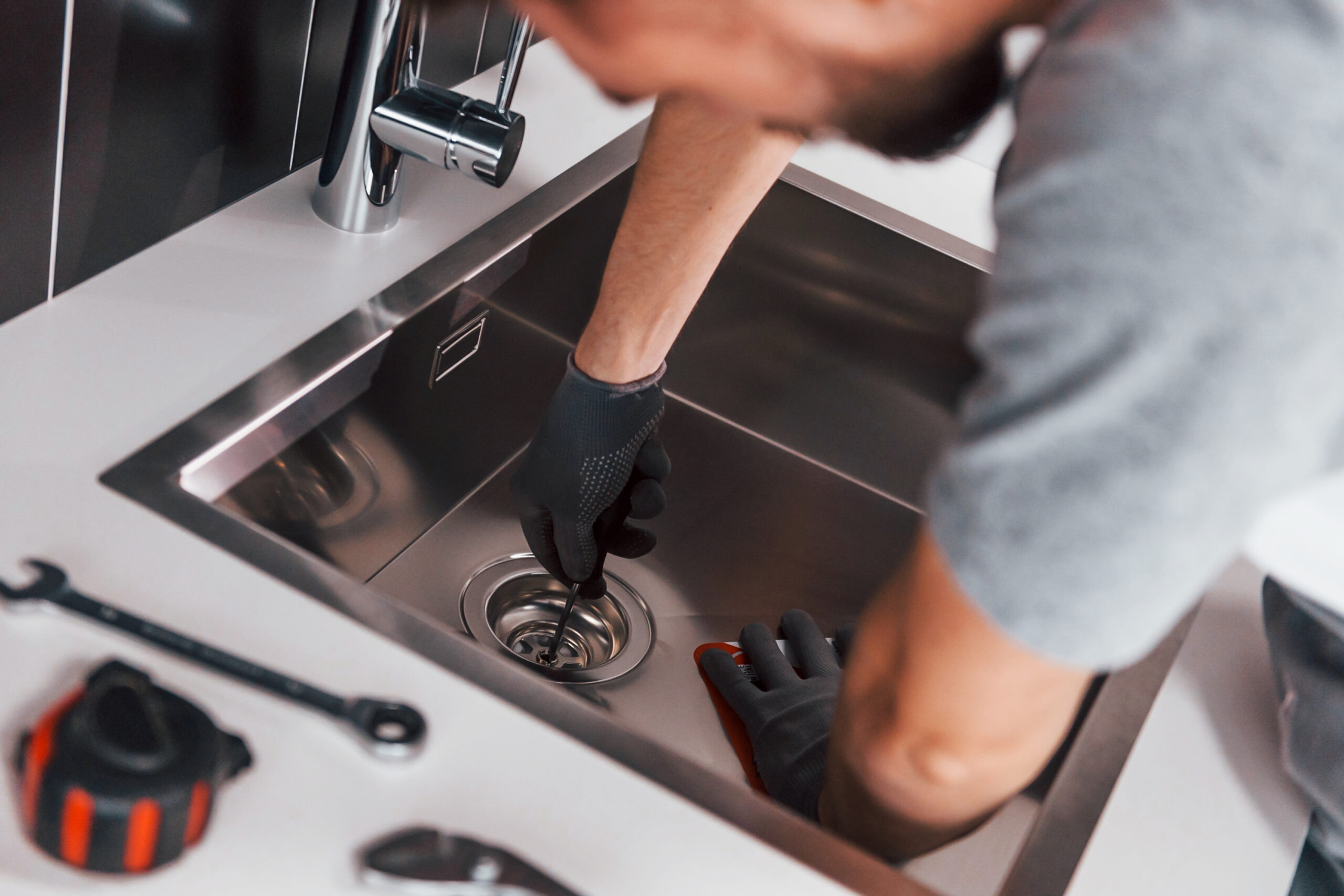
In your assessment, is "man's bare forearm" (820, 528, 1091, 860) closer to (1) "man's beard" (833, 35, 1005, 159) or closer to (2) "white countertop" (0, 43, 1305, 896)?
(2) "white countertop" (0, 43, 1305, 896)

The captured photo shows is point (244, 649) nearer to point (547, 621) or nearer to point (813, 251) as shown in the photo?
point (547, 621)

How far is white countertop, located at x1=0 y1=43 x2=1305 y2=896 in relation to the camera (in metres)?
0.49

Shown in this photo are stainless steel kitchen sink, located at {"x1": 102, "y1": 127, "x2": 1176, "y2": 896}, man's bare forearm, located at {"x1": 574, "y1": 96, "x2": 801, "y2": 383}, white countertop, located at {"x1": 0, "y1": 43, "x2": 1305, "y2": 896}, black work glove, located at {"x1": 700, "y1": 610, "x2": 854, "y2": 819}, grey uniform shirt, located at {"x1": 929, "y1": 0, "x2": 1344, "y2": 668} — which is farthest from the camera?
man's bare forearm, located at {"x1": 574, "y1": 96, "x2": 801, "y2": 383}

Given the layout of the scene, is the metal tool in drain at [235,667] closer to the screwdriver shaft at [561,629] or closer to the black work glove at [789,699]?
the black work glove at [789,699]

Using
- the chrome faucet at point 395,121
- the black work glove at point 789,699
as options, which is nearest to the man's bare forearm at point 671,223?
the chrome faucet at point 395,121

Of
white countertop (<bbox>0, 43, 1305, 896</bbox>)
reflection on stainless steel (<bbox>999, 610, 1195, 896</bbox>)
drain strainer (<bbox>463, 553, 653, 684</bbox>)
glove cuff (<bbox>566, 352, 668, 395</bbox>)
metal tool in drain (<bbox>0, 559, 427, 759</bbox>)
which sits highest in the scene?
metal tool in drain (<bbox>0, 559, 427, 759</bbox>)

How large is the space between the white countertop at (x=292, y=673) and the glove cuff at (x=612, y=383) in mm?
158

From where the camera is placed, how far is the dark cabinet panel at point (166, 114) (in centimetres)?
68

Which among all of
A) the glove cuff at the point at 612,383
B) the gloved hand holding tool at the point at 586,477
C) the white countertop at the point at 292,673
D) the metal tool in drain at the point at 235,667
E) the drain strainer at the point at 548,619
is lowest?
the drain strainer at the point at 548,619

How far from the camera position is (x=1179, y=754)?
0.68m

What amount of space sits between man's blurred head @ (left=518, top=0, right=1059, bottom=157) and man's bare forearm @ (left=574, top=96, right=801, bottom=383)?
0.29 m

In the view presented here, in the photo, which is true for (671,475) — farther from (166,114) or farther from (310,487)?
(166,114)

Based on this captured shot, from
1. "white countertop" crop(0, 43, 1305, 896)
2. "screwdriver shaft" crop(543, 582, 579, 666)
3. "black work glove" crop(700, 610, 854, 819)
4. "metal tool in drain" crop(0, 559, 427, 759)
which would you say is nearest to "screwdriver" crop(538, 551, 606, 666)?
"screwdriver shaft" crop(543, 582, 579, 666)

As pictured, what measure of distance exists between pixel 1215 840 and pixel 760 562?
18.9 inches
